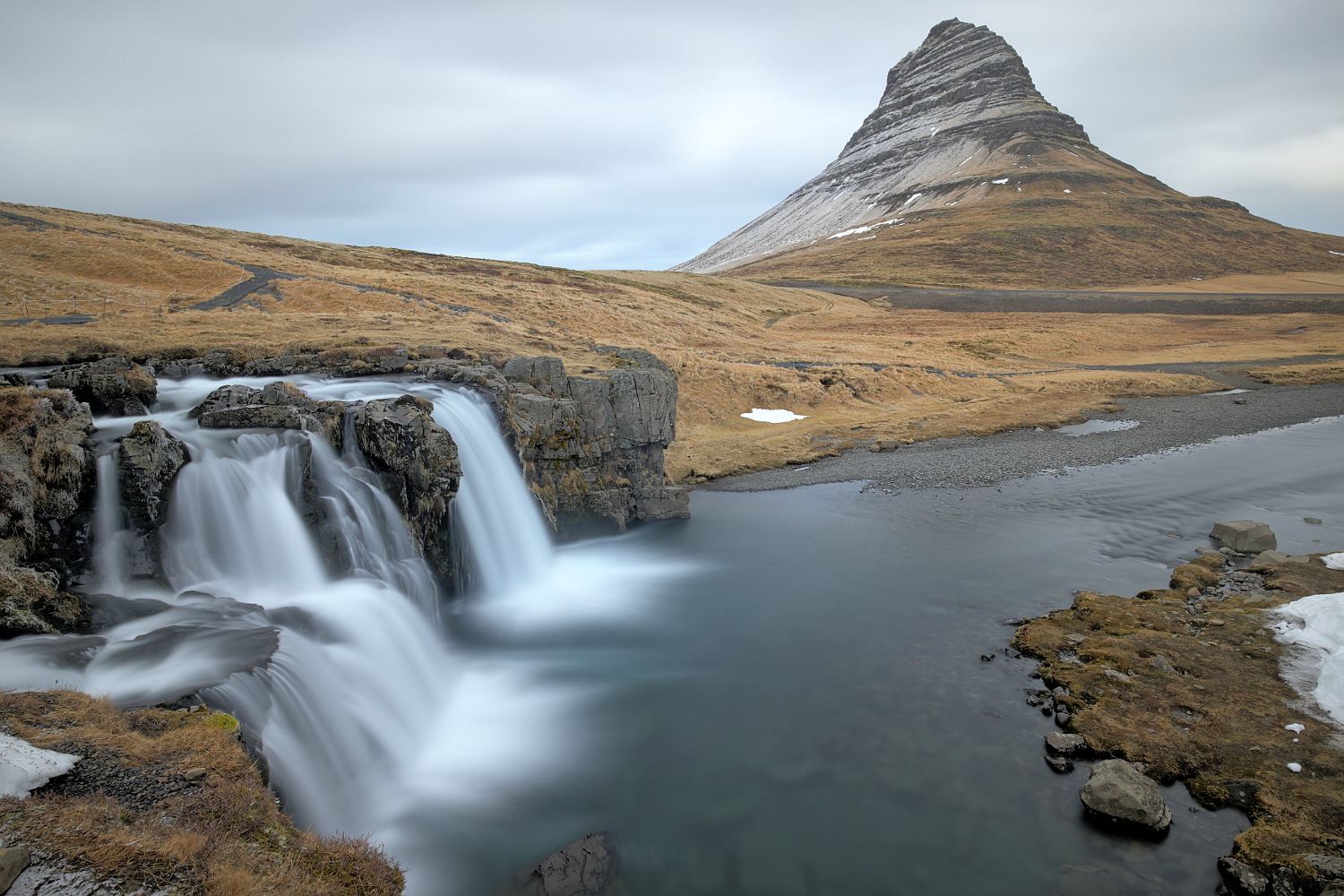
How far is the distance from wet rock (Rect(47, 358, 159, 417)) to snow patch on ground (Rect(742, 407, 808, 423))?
35317 mm

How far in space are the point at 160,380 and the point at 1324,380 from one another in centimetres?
8260

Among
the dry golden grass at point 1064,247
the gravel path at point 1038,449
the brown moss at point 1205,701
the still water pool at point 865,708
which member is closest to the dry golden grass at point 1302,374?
the gravel path at point 1038,449

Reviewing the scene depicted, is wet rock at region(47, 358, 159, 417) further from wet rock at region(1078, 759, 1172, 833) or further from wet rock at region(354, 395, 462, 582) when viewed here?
wet rock at region(1078, 759, 1172, 833)

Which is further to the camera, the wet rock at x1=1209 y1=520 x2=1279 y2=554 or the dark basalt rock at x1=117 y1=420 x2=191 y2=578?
the wet rock at x1=1209 y1=520 x2=1279 y2=554

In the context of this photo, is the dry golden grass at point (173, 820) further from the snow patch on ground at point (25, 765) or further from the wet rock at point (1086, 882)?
the wet rock at point (1086, 882)

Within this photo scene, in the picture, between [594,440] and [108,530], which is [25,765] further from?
[594,440]

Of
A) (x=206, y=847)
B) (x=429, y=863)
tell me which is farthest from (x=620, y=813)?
(x=206, y=847)

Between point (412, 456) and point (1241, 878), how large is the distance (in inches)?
774

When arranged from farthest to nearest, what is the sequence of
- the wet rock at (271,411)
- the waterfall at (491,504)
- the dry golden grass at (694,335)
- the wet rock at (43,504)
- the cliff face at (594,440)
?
the dry golden grass at (694,335) < the cliff face at (594,440) < the waterfall at (491,504) < the wet rock at (271,411) < the wet rock at (43,504)

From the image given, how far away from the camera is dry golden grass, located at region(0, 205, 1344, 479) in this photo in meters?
37.0

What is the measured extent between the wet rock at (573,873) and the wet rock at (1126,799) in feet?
27.8

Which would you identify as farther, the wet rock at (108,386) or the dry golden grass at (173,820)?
the wet rock at (108,386)

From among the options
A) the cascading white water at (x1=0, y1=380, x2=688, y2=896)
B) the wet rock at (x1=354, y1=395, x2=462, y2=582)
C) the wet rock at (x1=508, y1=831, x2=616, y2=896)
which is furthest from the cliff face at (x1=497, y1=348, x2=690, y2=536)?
the wet rock at (x1=508, y1=831, x2=616, y2=896)

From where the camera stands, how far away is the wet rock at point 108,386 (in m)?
19.3
